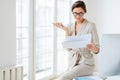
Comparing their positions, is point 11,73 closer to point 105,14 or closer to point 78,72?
point 78,72

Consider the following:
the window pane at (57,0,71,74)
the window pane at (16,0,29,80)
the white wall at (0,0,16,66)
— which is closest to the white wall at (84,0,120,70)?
the window pane at (57,0,71,74)

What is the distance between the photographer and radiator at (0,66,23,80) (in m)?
3.04

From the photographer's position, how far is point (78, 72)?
90.4 inches

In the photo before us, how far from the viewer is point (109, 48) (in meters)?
1.51

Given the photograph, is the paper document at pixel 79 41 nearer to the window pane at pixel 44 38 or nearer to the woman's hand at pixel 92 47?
the woman's hand at pixel 92 47

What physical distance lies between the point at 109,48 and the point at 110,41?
0.05m

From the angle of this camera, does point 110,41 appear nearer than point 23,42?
Yes

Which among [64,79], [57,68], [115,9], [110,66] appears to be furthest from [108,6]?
[110,66]

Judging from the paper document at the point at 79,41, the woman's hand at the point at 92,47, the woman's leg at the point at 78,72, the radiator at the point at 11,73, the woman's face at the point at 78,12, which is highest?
the woman's face at the point at 78,12

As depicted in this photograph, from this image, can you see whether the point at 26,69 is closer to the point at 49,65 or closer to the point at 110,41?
the point at 49,65

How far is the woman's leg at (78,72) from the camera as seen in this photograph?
2279mm

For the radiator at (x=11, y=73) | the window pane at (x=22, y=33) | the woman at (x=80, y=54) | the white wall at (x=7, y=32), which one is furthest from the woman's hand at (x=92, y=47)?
the window pane at (x=22, y=33)

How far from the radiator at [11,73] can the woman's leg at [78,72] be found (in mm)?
1062

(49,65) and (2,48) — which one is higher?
(2,48)
